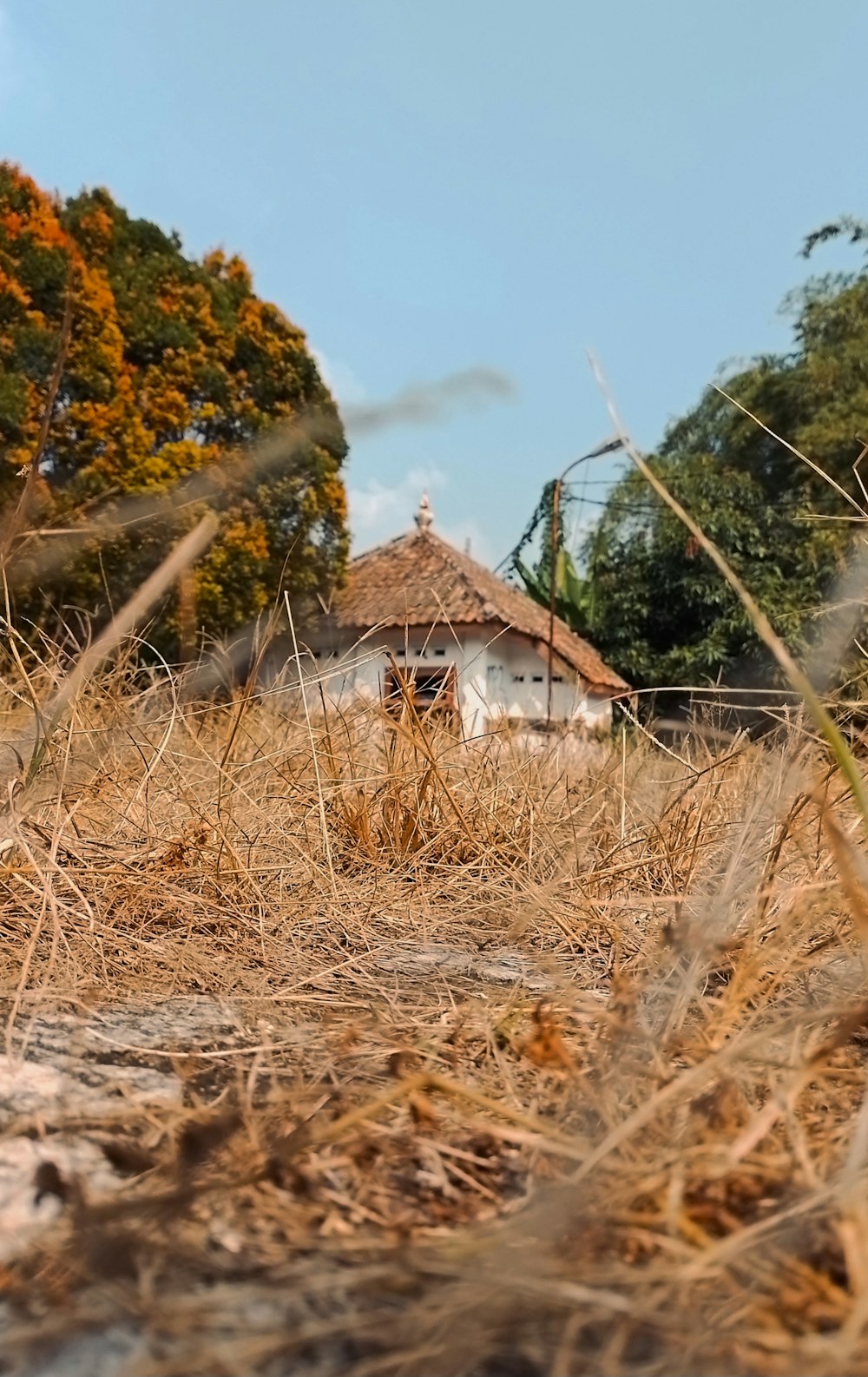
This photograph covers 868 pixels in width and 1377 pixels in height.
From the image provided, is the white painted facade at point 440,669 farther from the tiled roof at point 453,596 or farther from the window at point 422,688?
the tiled roof at point 453,596

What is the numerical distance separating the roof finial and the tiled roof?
148mm

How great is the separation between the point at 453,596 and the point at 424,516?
1.76m

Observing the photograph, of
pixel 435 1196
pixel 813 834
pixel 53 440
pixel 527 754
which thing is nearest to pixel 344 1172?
pixel 435 1196

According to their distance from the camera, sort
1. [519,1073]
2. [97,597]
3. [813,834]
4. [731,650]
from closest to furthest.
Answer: [519,1073], [813,834], [97,597], [731,650]

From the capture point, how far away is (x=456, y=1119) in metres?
0.52

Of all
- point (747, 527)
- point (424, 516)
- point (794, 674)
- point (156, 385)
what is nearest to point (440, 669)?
point (794, 674)

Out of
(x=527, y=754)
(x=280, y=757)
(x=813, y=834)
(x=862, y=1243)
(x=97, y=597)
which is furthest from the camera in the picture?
(x=97, y=597)

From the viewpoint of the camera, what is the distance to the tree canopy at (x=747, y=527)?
35.1 ft

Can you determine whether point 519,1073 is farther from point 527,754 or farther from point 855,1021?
point 527,754

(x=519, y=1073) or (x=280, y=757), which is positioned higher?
(x=280, y=757)

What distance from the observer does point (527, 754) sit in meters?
2.03

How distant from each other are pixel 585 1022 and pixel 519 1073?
134 mm

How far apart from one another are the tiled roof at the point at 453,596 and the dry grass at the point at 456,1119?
6.40 meters

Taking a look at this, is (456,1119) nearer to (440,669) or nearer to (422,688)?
(422,688)
